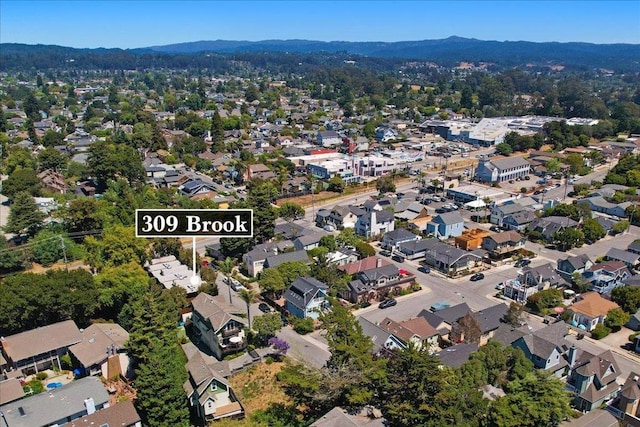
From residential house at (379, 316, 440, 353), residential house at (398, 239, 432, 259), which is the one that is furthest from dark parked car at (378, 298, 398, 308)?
residential house at (398, 239, 432, 259)

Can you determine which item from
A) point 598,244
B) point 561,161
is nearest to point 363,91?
point 561,161

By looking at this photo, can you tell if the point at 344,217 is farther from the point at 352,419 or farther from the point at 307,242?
the point at 352,419

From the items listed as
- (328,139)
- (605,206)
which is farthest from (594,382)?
(328,139)

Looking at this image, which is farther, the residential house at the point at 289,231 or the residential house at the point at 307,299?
the residential house at the point at 289,231

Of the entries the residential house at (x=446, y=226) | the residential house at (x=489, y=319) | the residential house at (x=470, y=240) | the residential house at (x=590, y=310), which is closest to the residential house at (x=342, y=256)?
the residential house at (x=470, y=240)

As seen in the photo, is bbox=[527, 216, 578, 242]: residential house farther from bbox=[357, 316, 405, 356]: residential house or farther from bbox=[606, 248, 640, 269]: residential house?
bbox=[357, 316, 405, 356]: residential house

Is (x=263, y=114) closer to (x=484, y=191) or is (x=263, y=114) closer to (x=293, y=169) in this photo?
(x=293, y=169)

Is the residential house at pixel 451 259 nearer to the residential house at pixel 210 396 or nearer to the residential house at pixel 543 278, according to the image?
the residential house at pixel 543 278
